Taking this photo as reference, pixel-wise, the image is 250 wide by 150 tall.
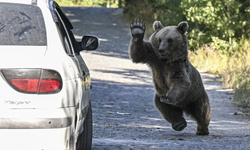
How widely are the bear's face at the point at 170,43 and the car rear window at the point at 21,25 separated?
2901 millimetres

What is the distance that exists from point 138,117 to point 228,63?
26.3 ft

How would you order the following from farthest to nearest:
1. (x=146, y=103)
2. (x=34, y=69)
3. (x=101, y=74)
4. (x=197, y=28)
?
(x=197, y=28) → (x=101, y=74) → (x=146, y=103) → (x=34, y=69)

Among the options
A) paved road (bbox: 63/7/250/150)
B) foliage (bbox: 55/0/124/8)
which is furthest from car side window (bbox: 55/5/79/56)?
foliage (bbox: 55/0/124/8)

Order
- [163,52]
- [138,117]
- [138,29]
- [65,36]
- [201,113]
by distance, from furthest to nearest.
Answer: [138,117], [201,113], [163,52], [138,29], [65,36]

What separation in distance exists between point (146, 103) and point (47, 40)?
26.1 feet

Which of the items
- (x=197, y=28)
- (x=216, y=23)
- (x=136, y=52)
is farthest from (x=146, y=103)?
(x=197, y=28)

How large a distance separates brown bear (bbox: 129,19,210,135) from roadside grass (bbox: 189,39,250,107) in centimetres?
562

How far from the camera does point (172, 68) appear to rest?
290 inches

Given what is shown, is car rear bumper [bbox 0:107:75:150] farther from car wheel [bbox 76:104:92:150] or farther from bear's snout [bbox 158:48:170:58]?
bear's snout [bbox 158:48:170:58]

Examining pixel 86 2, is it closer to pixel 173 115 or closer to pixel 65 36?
pixel 173 115

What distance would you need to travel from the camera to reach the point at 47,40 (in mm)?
4336

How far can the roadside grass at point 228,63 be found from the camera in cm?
1461

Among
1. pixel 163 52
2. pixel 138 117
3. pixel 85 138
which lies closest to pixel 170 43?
pixel 163 52

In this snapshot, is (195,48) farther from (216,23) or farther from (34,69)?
(34,69)
